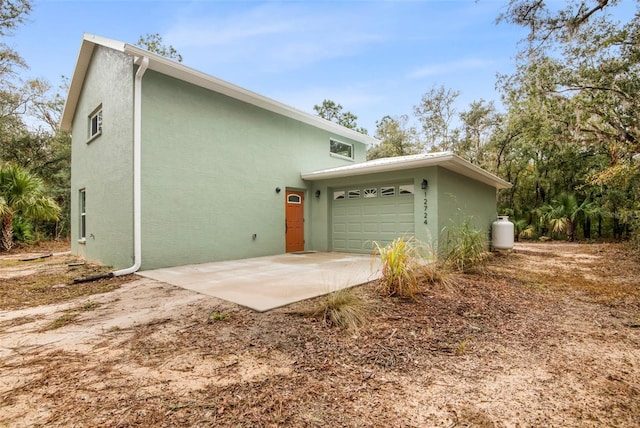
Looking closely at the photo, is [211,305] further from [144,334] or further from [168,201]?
[168,201]

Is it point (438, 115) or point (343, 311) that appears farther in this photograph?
point (438, 115)

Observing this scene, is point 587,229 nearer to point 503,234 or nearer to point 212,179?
point 503,234

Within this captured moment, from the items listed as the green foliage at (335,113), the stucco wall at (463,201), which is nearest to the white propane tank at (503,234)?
the stucco wall at (463,201)

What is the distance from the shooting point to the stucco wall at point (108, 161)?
6820 mm

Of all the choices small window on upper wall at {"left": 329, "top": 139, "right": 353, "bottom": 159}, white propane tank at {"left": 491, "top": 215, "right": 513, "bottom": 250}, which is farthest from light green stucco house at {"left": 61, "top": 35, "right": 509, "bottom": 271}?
small window on upper wall at {"left": 329, "top": 139, "right": 353, "bottom": 159}

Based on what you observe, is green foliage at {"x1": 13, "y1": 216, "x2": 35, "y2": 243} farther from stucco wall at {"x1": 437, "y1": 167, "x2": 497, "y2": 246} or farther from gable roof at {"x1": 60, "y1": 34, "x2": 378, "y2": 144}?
stucco wall at {"x1": 437, "y1": 167, "x2": 497, "y2": 246}

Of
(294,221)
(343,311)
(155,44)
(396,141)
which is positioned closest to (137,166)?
(294,221)

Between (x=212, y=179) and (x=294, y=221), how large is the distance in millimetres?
3208

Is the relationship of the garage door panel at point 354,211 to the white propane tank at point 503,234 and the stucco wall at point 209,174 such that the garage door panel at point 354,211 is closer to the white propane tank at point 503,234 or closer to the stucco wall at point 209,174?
the stucco wall at point 209,174

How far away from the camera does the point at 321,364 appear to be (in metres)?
2.53

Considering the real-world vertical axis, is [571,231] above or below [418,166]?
below

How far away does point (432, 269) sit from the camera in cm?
490

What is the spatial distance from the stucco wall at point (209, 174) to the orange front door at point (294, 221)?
11.6 inches

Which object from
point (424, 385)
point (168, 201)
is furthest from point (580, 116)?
point (168, 201)
